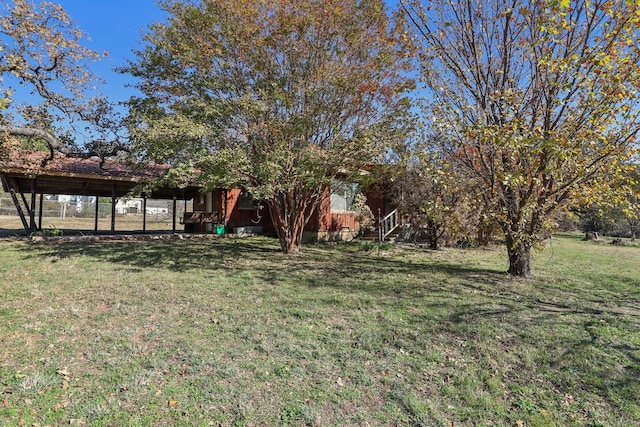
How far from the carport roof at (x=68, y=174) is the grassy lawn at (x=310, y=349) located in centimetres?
461

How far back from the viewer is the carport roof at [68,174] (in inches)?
430

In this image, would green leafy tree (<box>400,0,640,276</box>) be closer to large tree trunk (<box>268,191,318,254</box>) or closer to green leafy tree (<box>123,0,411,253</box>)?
green leafy tree (<box>123,0,411,253</box>)

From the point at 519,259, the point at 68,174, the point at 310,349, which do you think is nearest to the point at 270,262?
the point at 310,349

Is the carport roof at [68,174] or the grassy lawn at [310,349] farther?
the carport roof at [68,174]

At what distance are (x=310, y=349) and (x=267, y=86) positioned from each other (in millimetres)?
6861

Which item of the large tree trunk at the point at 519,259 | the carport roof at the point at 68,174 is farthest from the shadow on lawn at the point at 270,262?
the carport roof at the point at 68,174

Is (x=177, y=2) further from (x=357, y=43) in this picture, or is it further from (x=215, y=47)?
(x=357, y=43)

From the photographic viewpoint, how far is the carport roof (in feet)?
35.9

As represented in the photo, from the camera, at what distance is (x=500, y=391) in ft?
11.2

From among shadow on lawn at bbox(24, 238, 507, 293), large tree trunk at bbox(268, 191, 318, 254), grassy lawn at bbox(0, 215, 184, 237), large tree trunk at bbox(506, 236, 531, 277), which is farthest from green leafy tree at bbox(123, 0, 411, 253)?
grassy lawn at bbox(0, 215, 184, 237)

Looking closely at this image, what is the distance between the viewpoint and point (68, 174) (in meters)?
12.1

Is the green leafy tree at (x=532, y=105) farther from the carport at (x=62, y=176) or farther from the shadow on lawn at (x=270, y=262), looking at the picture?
the carport at (x=62, y=176)

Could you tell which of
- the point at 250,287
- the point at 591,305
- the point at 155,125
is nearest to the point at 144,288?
the point at 250,287

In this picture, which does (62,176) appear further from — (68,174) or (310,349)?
(310,349)
